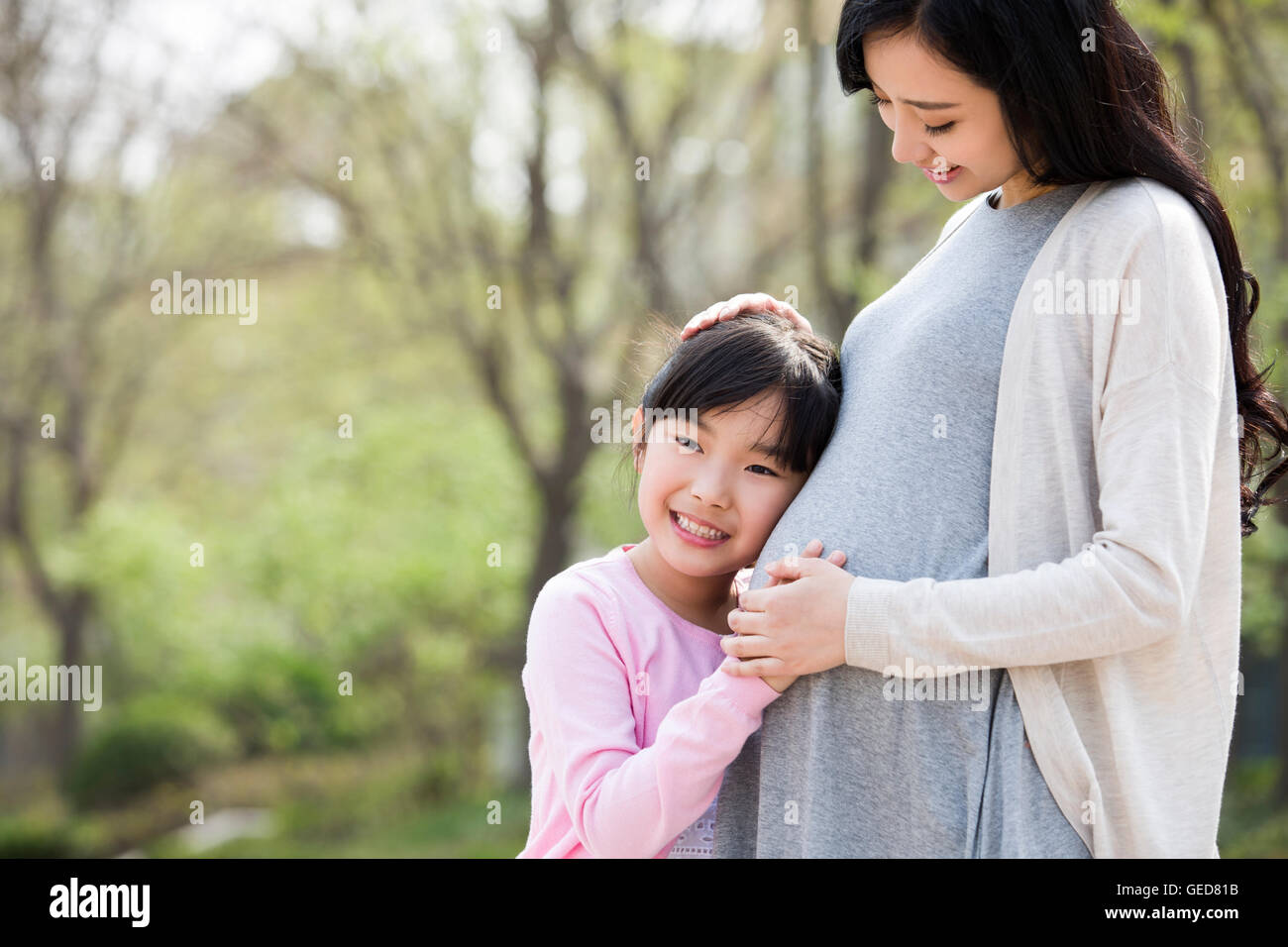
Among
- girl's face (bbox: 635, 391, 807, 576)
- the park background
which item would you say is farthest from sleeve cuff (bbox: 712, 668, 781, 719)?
the park background

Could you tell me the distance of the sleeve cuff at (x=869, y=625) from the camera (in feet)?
5.35

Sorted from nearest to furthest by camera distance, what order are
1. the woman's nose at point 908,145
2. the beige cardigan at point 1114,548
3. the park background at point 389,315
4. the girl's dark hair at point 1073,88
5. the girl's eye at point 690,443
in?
the beige cardigan at point 1114,548 → the girl's dark hair at point 1073,88 → the woman's nose at point 908,145 → the girl's eye at point 690,443 → the park background at point 389,315

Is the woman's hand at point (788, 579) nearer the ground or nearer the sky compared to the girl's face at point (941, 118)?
nearer the ground

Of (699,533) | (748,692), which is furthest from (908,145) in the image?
(748,692)

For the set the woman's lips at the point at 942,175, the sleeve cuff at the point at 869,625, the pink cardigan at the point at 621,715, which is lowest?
the pink cardigan at the point at 621,715

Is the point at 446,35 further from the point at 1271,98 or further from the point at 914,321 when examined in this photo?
the point at 914,321

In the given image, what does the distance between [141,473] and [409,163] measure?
6.66 meters

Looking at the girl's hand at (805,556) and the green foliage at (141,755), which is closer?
the girl's hand at (805,556)

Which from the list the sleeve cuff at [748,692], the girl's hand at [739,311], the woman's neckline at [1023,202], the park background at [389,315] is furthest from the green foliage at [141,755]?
the woman's neckline at [1023,202]

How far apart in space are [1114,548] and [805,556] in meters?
0.41

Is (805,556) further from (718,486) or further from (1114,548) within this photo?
(1114,548)

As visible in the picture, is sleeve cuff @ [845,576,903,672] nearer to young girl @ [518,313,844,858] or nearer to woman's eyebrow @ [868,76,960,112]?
young girl @ [518,313,844,858]

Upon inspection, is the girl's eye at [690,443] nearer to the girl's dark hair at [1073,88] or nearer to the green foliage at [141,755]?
the girl's dark hair at [1073,88]

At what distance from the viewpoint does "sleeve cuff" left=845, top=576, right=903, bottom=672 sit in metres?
1.63
